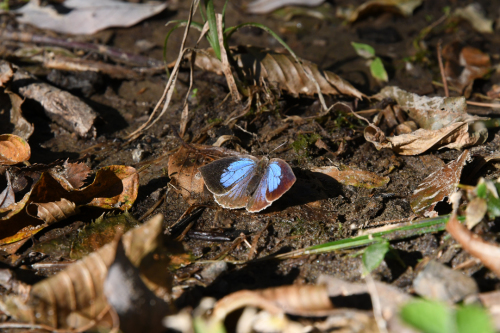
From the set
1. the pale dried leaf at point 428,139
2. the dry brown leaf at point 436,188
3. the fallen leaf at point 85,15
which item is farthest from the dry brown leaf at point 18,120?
the dry brown leaf at point 436,188

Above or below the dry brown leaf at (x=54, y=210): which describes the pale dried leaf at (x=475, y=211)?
above

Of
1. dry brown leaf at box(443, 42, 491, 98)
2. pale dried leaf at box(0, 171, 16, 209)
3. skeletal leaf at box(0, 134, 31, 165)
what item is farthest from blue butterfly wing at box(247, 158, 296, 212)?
dry brown leaf at box(443, 42, 491, 98)

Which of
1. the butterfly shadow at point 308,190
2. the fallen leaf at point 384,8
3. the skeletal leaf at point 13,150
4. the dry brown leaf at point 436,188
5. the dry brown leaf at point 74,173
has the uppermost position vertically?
the fallen leaf at point 384,8

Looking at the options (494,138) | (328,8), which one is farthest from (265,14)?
(494,138)

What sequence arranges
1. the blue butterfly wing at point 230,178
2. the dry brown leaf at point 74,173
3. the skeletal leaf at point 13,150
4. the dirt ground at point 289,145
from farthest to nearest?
the skeletal leaf at point 13,150 → the dry brown leaf at point 74,173 → the blue butterfly wing at point 230,178 → the dirt ground at point 289,145

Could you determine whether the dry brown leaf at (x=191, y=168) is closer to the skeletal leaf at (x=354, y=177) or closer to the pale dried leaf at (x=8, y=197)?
the skeletal leaf at (x=354, y=177)

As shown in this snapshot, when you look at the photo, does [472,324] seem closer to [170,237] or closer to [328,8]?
[170,237]

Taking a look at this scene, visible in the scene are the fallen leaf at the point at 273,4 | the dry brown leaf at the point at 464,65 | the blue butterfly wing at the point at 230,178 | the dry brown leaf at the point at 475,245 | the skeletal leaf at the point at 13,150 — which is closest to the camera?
the dry brown leaf at the point at 475,245
